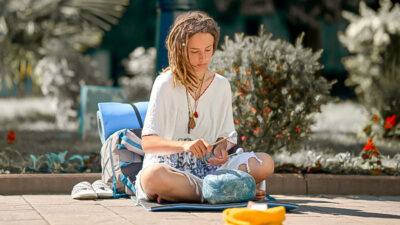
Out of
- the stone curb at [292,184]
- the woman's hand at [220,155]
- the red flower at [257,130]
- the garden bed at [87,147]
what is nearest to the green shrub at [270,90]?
the red flower at [257,130]

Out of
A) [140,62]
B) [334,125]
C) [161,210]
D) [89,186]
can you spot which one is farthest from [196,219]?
[140,62]

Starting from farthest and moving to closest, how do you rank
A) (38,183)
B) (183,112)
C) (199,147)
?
(38,183), (183,112), (199,147)

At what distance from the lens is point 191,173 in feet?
15.2

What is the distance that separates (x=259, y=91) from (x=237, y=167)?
1600 mm

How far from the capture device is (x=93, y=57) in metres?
18.3

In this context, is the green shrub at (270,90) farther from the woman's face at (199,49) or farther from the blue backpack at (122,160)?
the woman's face at (199,49)

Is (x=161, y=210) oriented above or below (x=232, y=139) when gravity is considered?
below

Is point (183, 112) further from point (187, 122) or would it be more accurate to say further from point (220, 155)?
point (220, 155)

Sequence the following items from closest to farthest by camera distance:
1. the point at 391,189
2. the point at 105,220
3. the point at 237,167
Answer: the point at 105,220 → the point at 237,167 → the point at 391,189

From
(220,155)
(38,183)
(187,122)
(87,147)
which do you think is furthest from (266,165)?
(87,147)

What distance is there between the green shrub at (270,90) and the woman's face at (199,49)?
1.57m

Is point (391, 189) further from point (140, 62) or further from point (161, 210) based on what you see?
point (140, 62)

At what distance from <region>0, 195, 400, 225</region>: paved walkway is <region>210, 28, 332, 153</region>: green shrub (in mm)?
993

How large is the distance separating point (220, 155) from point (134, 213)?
2.30 ft
